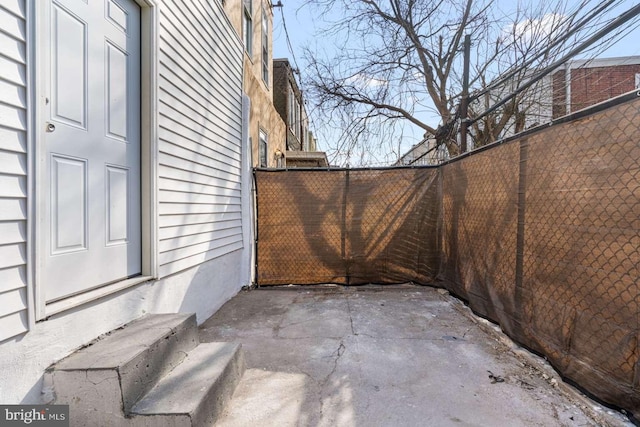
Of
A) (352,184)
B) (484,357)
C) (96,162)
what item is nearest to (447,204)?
(352,184)

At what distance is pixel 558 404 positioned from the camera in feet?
6.61

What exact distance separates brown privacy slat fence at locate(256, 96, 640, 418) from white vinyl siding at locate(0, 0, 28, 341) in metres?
3.15

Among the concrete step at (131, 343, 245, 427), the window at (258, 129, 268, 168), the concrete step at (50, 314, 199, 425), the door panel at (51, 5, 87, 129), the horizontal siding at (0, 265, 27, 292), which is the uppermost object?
the window at (258, 129, 268, 168)

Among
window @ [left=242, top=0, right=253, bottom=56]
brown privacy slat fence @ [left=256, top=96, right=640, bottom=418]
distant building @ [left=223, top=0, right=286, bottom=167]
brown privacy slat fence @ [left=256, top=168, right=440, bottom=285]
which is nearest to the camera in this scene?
brown privacy slat fence @ [left=256, top=96, right=640, bottom=418]

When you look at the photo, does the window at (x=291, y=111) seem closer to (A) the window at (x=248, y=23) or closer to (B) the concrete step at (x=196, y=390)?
(A) the window at (x=248, y=23)

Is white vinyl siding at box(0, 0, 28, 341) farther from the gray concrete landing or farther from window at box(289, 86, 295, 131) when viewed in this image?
window at box(289, 86, 295, 131)

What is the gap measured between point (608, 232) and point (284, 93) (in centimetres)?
1069

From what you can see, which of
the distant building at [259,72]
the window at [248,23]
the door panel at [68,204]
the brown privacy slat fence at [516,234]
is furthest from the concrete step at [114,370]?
the window at [248,23]

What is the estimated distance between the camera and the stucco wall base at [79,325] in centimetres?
149

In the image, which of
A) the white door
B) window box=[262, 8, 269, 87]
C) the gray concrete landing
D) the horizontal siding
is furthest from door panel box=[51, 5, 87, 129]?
window box=[262, 8, 269, 87]

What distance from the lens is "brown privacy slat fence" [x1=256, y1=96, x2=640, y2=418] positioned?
1892mm

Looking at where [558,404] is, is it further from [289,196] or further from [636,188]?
[289,196]

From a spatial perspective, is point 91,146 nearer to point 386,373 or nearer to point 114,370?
point 114,370

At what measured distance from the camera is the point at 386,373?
2408 mm
